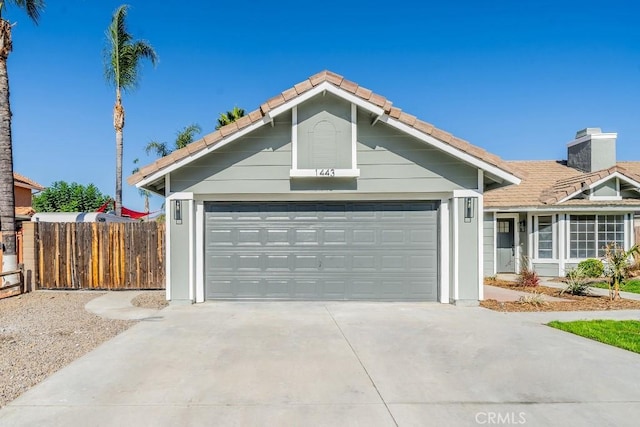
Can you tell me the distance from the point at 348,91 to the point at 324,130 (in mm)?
882

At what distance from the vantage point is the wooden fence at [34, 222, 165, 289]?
10.1 metres

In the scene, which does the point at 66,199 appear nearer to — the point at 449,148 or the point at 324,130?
the point at 324,130

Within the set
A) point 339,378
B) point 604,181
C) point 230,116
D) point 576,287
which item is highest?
point 230,116

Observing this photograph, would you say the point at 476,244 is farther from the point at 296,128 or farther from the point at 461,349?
the point at 296,128

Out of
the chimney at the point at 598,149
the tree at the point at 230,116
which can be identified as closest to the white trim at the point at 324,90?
the chimney at the point at 598,149

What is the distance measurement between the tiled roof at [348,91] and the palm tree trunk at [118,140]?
35.8 feet

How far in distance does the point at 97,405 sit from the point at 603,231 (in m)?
15.0

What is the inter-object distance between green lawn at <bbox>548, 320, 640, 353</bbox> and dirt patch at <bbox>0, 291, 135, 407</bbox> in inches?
287

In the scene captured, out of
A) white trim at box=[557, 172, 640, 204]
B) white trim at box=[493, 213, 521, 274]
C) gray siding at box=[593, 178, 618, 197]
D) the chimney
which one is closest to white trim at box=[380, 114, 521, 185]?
white trim at box=[493, 213, 521, 274]

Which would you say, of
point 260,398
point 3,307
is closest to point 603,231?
point 260,398

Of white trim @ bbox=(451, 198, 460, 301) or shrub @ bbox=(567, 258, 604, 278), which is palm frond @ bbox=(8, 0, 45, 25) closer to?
white trim @ bbox=(451, 198, 460, 301)

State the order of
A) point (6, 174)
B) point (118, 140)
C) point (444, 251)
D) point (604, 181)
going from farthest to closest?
point (118, 140), point (604, 181), point (6, 174), point (444, 251)

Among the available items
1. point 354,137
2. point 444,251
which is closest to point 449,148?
point 354,137

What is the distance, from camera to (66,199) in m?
36.2
